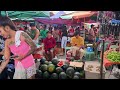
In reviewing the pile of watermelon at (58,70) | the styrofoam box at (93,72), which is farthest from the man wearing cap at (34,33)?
the styrofoam box at (93,72)

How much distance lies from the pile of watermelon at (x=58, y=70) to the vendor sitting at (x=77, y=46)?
25 centimetres

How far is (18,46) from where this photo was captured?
5457 mm

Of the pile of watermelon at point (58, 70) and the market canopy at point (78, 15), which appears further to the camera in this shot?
the pile of watermelon at point (58, 70)

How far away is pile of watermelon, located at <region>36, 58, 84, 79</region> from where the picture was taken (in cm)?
546

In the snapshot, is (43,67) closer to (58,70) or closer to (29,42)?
(58,70)

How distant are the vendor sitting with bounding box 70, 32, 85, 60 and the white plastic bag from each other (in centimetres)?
101

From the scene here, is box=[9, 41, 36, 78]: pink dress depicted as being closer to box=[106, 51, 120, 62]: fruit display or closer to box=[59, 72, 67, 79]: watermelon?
box=[59, 72, 67, 79]: watermelon

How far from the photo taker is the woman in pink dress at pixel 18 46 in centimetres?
541

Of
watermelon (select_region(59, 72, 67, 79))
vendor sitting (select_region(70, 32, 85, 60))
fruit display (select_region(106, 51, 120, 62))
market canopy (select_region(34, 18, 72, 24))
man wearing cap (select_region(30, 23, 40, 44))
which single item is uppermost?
market canopy (select_region(34, 18, 72, 24))

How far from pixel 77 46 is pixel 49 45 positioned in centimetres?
54

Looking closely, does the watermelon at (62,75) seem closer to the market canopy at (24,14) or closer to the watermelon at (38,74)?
the watermelon at (38,74)

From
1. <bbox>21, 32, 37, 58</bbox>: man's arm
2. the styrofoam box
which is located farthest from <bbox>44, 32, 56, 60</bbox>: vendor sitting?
the styrofoam box

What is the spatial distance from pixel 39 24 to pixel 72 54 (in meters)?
0.85
